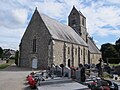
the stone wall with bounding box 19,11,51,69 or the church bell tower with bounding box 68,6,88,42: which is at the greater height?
the church bell tower with bounding box 68,6,88,42

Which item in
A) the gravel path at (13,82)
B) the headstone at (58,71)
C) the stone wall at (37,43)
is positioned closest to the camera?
the gravel path at (13,82)

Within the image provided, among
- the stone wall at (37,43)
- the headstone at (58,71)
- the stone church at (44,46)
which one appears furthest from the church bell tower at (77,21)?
the headstone at (58,71)

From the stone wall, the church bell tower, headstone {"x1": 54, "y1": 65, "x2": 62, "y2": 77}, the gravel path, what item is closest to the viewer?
the gravel path

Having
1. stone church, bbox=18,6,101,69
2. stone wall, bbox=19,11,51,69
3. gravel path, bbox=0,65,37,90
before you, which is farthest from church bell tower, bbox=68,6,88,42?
gravel path, bbox=0,65,37,90

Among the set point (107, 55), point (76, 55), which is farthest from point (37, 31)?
point (107, 55)

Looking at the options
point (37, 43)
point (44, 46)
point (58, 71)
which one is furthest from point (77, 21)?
point (58, 71)

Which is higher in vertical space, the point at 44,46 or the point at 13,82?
the point at 44,46

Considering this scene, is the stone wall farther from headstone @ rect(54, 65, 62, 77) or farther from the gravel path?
headstone @ rect(54, 65, 62, 77)

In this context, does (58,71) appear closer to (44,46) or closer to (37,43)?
(44,46)

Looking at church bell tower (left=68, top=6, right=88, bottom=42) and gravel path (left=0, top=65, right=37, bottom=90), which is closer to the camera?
gravel path (left=0, top=65, right=37, bottom=90)

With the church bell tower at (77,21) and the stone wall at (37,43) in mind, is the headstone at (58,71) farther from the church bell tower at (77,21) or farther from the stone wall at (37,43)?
the church bell tower at (77,21)

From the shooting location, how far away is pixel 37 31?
3647 centimetres

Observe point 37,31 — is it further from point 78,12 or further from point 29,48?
point 78,12

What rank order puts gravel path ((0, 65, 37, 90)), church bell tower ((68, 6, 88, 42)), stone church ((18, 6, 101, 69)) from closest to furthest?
1. gravel path ((0, 65, 37, 90))
2. stone church ((18, 6, 101, 69))
3. church bell tower ((68, 6, 88, 42))
